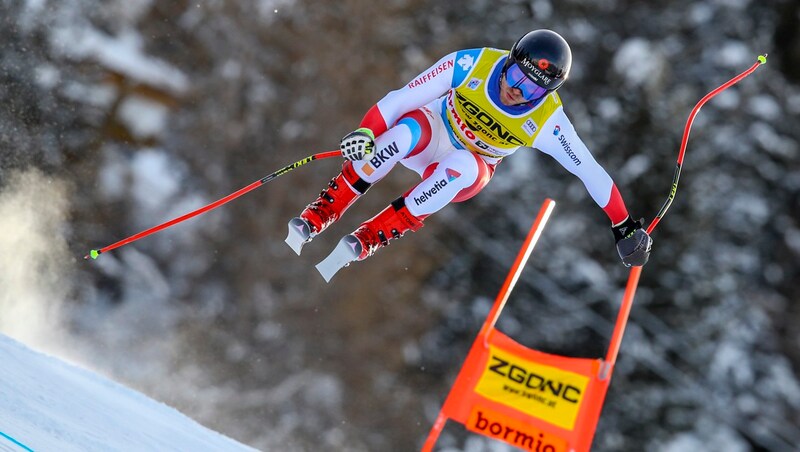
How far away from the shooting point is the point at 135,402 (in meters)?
4.82

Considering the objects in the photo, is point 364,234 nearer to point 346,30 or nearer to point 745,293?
point 346,30

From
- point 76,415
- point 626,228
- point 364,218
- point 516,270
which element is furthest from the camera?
point 364,218

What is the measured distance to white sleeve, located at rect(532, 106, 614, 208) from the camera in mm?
3990

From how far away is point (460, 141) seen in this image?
165 inches

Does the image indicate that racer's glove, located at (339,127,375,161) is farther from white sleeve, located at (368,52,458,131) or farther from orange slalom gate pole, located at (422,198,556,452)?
orange slalom gate pole, located at (422,198,556,452)

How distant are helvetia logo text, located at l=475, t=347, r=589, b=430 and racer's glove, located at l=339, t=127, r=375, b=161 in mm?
1634

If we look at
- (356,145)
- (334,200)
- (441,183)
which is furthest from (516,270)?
(356,145)

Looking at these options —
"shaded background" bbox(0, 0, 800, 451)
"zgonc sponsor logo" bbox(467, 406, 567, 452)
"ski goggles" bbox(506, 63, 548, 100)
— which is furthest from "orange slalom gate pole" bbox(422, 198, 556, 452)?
"shaded background" bbox(0, 0, 800, 451)

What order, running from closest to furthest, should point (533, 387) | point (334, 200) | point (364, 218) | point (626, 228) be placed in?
point (626, 228), point (334, 200), point (533, 387), point (364, 218)

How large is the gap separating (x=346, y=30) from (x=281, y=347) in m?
3.13

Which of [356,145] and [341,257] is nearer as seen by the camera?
[356,145]

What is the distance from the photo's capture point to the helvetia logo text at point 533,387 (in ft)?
15.7

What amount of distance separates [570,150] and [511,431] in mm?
1666

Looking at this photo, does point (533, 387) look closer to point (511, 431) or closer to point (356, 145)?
point (511, 431)
